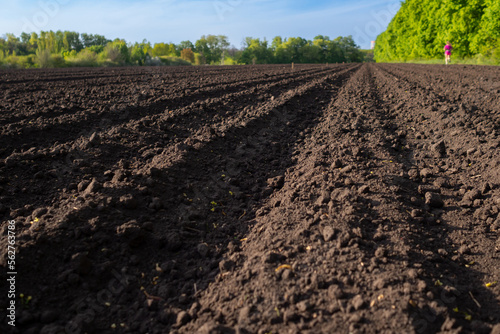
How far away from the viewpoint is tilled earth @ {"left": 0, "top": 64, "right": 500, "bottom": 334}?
2088 mm

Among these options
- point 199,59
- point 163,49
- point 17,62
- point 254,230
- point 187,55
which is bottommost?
point 254,230

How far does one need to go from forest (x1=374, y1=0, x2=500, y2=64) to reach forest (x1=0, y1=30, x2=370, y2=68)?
37.8 m

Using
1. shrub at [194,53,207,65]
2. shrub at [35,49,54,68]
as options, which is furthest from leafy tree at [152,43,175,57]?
shrub at [35,49,54,68]

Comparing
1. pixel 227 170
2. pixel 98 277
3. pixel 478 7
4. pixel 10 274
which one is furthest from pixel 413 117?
pixel 478 7

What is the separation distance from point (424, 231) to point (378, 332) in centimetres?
145

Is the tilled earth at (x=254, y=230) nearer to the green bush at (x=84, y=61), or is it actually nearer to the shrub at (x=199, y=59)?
the green bush at (x=84, y=61)

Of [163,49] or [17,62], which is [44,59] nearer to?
[17,62]

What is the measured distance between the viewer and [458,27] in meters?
24.7

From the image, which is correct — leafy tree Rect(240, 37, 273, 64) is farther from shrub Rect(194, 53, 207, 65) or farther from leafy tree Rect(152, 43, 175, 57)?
leafy tree Rect(152, 43, 175, 57)

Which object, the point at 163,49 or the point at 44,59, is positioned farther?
the point at 163,49

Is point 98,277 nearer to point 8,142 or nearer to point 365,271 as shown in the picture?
point 365,271

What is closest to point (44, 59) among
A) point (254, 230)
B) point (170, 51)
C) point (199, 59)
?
point (199, 59)

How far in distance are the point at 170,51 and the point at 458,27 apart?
257ft

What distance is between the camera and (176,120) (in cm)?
684
